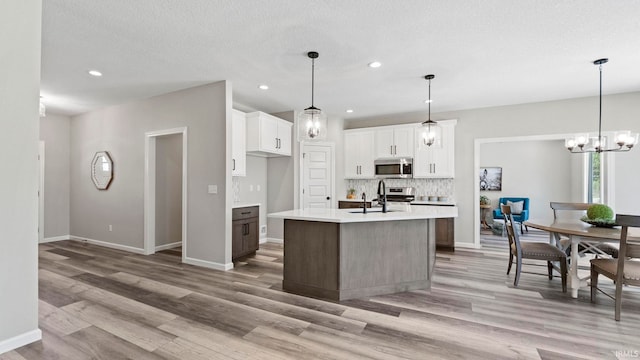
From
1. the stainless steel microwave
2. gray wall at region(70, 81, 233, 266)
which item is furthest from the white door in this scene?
gray wall at region(70, 81, 233, 266)

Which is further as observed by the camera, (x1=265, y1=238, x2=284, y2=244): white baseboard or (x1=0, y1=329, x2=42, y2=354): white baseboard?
(x1=265, y1=238, x2=284, y2=244): white baseboard

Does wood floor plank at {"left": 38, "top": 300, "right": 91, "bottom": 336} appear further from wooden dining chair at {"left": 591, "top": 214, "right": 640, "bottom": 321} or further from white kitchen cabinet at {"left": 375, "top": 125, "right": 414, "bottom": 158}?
white kitchen cabinet at {"left": 375, "top": 125, "right": 414, "bottom": 158}

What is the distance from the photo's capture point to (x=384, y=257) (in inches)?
123

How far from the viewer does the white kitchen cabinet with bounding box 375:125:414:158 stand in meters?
5.77

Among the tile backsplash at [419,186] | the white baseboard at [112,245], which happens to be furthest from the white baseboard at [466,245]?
the white baseboard at [112,245]

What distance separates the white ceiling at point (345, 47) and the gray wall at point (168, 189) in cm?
100

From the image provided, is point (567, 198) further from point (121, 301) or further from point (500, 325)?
point (121, 301)

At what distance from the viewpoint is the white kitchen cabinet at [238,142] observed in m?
4.68

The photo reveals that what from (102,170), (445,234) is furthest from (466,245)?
(102,170)

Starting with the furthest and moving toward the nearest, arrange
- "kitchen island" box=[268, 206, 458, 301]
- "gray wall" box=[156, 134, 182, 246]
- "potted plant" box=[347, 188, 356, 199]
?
"potted plant" box=[347, 188, 356, 199]
"gray wall" box=[156, 134, 182, 246]
"kitchen island" box=[268, 206, 458, 301]

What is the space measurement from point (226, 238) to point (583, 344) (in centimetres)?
380

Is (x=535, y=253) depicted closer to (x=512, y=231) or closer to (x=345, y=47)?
(x=512, y=231)

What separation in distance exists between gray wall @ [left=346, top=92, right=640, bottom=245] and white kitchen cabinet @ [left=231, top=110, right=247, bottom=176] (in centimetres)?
309

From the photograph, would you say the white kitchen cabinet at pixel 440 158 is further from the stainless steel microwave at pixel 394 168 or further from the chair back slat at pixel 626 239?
the chair back slat at pixel 626 239
